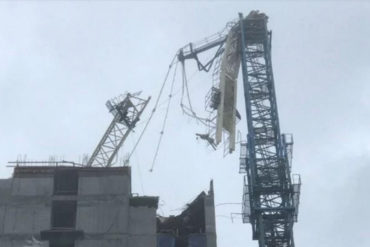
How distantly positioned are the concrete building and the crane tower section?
5.23m

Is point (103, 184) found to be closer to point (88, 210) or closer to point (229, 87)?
point (88, 210)

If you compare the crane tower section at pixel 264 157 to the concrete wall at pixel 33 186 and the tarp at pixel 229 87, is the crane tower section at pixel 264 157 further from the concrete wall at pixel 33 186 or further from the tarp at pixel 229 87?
the concrete wall at pixel 33 186

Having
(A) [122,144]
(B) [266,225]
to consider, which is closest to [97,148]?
(A) [122,144]

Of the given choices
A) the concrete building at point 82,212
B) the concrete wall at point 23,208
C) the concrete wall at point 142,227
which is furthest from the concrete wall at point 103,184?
the concrete wall at point 23,208

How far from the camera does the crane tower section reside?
94562 mm

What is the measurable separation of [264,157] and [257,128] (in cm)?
383

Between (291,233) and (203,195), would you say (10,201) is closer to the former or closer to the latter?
(203,195)

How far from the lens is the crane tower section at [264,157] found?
9456 centimetres

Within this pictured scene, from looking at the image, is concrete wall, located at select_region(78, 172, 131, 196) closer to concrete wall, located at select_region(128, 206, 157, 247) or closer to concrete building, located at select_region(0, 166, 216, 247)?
concrete building, located at select_region(0, 166, 216, 247)

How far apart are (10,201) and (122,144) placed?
26.4m

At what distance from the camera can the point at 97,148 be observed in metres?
118

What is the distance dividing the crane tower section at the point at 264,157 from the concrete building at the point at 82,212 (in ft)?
17.1

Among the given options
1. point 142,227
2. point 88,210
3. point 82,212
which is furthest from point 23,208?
point 142,227

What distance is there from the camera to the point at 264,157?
9788 centimetres
